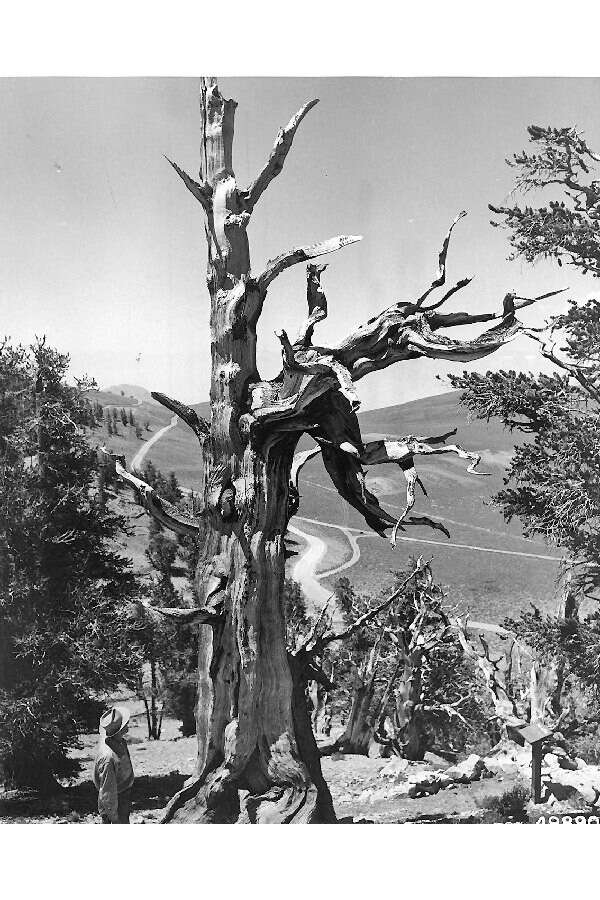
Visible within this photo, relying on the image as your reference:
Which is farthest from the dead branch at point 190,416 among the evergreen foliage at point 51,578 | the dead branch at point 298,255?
the evergreen foliage at point 51,578

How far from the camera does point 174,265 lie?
5.68 meters

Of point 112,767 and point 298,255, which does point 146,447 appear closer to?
point 298,255

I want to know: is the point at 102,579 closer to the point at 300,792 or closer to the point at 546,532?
the point at 300,792

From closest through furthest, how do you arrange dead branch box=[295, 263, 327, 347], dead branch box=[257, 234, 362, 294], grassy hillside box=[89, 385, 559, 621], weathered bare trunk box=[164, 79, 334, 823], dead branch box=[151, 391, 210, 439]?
dead branch box=[295, 263, 327, 347] → dead branch box=[257, 234, 362, 294] → weathered bare trunk box=[164, 79, 334, 823] → dead branch box=[151, 391, 210, 439] → grassy hillside box=[89, 385, 559, 621]

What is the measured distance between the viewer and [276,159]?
198 inches

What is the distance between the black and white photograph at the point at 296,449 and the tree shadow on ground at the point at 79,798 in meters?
0.02

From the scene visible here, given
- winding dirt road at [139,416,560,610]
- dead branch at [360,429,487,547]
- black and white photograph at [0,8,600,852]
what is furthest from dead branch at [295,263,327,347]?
winding dirt road at [139,416,560,610]

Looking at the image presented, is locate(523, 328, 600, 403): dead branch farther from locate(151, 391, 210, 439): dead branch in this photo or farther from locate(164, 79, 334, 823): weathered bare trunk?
locate(151, 391, 210, 439): dead branch

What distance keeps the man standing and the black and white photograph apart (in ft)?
0.06

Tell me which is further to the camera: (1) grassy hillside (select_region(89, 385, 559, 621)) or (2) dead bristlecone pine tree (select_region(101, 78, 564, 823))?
(1) grassy hillside (select_region(89, 385, 559, 621))

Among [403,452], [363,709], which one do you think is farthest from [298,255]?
[363,709]

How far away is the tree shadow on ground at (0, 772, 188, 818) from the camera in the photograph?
5.41m

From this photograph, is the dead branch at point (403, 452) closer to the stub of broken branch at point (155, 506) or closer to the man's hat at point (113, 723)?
the stub of broken branch at point (155, 506)

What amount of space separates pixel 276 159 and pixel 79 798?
4693 mm
